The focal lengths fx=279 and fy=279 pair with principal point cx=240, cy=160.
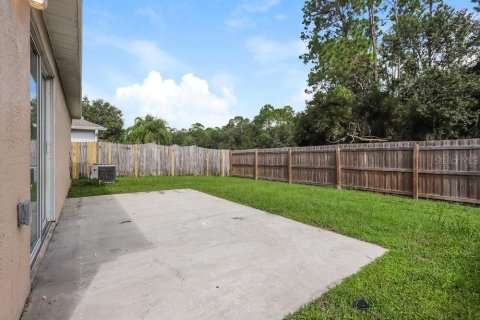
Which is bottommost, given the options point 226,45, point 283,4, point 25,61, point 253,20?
point 25,61

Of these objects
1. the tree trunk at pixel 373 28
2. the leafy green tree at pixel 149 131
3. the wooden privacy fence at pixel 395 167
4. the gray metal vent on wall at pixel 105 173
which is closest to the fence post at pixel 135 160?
the gray metal vent on wall at pixel 105 173

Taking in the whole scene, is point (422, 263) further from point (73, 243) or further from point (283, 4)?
point (283, 4)

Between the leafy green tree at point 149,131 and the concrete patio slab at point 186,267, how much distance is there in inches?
607

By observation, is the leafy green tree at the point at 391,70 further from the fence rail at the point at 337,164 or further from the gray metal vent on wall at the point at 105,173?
the gray metal vent on wall at the point at 105,173

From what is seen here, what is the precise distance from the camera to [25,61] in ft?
7.13

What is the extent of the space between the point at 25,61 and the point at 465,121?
47.4 ft

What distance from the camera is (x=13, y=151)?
1768 millimetres

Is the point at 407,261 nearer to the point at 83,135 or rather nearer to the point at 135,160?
the point at 135,160

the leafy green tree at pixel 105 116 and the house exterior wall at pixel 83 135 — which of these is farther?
the leafy green tree at pixel 105 116

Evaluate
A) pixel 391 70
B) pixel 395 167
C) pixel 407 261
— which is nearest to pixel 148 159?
pixel 395 167

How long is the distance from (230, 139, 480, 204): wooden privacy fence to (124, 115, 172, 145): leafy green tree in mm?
10793

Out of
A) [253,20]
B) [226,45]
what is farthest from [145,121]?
[253,20]

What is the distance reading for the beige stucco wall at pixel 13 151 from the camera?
1.55 m

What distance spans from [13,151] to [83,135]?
61.3 feet
